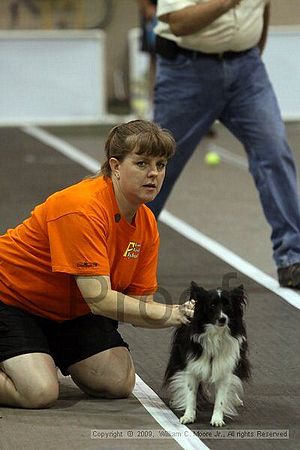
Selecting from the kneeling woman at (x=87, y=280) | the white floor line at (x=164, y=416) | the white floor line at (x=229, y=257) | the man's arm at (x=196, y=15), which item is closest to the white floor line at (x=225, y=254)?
the white floor line at (x=229, y=257)

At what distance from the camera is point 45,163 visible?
39.9 feet

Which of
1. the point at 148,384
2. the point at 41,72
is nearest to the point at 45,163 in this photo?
the point at 41,72

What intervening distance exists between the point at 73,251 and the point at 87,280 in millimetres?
120

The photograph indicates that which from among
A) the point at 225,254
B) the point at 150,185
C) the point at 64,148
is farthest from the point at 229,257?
the point at 64,148

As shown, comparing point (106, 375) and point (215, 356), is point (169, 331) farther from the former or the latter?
point (215, 356)

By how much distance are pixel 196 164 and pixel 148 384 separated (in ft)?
24.4

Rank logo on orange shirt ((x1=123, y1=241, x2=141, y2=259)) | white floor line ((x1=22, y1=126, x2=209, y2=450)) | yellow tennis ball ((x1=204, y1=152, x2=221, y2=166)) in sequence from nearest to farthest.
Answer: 1. white floor line ((x1=22, y1=126, x2=209, y2=450))
2. logo on orange shirt ((x1=123, y1=241, x2=141, y2=259))
3. yellow tennis ball ((x1=204, y1=152, x2=221, y2=166))

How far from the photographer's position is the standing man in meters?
6.67

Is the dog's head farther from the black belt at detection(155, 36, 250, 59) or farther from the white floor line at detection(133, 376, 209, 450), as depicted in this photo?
the black belt at detection(155, 36, 250, 59)

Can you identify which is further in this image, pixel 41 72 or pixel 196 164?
pixel 41 72

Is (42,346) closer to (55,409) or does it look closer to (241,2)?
(55,409)

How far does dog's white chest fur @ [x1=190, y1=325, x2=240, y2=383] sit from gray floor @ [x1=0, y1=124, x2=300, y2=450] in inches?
7.5

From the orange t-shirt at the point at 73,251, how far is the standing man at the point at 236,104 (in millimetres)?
1924

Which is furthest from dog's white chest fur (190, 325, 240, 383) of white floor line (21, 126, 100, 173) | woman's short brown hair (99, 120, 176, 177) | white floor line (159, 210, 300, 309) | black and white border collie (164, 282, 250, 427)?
white floor line (21, 126, 100, 173)
